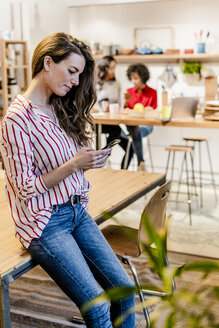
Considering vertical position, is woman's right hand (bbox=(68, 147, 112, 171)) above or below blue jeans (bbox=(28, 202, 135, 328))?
above

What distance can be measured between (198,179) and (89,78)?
13.3 ft

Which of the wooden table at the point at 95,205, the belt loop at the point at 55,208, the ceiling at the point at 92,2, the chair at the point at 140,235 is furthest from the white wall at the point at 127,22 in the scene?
the belt loop at the point at 55,208

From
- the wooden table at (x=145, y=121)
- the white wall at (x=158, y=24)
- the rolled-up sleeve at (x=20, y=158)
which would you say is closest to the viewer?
the rolled-up sleeve at (x=20, y=158)

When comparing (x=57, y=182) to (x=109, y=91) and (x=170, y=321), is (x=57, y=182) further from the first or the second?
(x=109, y=91)

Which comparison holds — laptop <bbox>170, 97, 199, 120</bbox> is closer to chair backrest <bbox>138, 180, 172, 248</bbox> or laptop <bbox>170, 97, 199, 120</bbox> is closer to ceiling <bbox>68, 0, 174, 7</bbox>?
ceiling <bbox>68, 0, 174, 7</bbox>

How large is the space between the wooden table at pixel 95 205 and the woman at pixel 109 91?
2.41 meters

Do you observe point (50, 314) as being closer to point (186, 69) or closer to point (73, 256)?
point (73, 256)

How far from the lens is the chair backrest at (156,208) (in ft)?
7.00

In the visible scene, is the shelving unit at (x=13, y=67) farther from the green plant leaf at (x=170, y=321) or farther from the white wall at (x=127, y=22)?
the green plant leaf at (x=170, y=321)

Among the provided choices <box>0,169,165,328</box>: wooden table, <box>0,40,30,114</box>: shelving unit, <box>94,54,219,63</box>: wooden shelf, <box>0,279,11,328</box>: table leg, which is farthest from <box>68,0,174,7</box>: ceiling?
<box>0,279,11,328</box>: table leg

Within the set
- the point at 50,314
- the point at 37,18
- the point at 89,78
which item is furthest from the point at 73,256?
the point at 37,18

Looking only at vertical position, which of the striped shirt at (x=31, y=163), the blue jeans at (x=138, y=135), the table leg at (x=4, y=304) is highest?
the striped shirt at (x=31, y=163)

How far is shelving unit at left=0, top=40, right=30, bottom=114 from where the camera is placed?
242 inches

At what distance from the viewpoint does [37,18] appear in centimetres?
689
